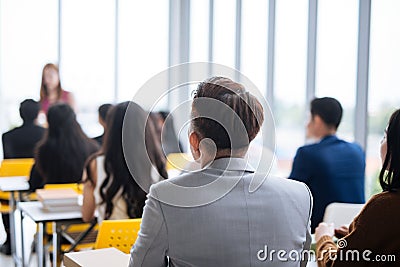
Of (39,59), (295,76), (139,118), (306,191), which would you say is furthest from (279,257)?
(39,59)

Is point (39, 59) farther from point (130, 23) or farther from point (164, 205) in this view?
point (164, 205)

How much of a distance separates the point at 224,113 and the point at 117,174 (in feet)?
5.63

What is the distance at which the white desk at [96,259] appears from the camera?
6.09ft

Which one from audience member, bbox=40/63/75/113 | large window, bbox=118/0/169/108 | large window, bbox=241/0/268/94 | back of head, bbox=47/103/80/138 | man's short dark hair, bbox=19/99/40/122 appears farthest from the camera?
large window, bbox=118/0/169/108

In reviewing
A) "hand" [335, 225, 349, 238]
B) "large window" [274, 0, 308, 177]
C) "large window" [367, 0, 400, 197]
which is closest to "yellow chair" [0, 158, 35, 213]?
"large window" [274, 0, 308, 177]

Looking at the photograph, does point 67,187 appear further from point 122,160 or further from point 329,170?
point 329,170

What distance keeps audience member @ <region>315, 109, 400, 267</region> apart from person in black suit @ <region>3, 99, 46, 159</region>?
366 cm

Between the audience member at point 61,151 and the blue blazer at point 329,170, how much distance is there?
1.49 m

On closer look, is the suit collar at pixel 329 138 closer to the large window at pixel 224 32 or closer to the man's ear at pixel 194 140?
the man's ear at pixel 194 140

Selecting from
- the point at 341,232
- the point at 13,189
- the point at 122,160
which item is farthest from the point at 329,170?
the point at 13,189

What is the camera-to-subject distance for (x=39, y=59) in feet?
24.1

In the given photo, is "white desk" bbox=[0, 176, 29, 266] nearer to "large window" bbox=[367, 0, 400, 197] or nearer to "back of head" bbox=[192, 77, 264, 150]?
"large window" bbox=[367, 0, 400, 197]

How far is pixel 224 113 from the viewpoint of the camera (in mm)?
1729

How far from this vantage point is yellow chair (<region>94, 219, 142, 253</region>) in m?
2.67
